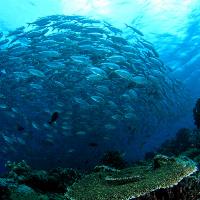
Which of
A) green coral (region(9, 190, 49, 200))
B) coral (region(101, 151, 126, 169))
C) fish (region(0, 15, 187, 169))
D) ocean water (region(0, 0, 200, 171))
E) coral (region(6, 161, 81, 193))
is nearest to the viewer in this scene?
green coral (region(9, 190, 49, 200))

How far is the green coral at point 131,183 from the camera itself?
4.28 m

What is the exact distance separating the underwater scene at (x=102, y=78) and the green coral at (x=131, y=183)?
0.02 metres

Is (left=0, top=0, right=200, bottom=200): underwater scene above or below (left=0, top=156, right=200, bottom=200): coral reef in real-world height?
above

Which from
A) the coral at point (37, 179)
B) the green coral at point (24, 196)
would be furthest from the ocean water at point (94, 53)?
the green coral at point (24, 196)

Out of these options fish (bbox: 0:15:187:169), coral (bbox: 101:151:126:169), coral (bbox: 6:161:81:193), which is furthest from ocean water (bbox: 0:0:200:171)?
coral (bbox: 6:161:81:193)

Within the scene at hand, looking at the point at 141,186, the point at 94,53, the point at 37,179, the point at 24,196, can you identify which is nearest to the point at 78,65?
the point at 94,53

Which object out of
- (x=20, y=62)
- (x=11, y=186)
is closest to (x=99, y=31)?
(x=20, y=62)

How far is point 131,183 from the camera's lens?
15.4 ft

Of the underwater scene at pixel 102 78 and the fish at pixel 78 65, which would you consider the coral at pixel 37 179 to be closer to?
the underwater scene at pixel 102 78

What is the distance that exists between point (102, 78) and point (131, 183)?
11044 mm

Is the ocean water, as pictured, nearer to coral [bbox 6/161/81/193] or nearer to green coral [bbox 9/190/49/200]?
coral [bbox 6/161/81/193]

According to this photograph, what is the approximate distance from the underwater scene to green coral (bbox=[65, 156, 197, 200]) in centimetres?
2

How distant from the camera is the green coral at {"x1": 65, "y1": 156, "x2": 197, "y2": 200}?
4281 millimetres

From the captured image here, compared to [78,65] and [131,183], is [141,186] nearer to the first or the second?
[131,183]
